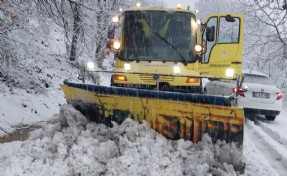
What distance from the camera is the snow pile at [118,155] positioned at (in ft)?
16.8

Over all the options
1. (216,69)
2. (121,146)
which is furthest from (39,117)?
(121,146)

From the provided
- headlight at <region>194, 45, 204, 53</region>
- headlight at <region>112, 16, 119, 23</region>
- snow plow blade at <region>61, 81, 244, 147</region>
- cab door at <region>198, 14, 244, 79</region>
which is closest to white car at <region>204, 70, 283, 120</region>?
cab door at <region>198, 14, 244, 79</region>

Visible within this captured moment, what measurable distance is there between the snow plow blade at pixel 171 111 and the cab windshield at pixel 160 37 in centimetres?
227

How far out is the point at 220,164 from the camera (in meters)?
5.38

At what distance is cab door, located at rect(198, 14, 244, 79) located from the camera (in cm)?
846

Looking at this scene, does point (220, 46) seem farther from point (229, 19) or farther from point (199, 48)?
point (229, 19)

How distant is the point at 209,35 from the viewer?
8453mm

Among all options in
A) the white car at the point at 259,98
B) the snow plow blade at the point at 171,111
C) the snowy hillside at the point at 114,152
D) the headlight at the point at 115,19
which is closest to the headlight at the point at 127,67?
the headlight at the point at 115,19

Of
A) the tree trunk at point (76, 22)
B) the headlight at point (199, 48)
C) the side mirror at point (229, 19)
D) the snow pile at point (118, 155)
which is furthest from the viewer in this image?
the tree trunk at point (76, 22)

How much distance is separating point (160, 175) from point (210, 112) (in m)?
1.29

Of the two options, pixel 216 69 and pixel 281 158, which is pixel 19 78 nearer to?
pixel 216 69

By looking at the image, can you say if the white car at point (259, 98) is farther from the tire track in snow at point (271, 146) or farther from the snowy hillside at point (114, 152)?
the snowy hillside at point (114, 152)

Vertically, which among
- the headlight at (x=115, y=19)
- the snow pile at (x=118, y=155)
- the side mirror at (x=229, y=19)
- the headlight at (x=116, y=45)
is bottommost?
the snow pile at (x=118, y=155)

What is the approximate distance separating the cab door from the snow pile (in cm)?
323
